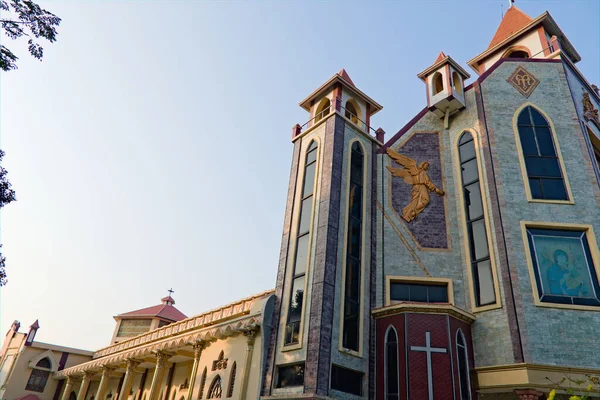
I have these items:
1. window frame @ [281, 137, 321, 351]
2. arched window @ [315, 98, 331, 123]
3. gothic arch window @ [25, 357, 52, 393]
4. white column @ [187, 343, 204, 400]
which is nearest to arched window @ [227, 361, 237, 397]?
white column @ [187, 343, 204, 400]

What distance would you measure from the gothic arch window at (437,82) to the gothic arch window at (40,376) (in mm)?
38539

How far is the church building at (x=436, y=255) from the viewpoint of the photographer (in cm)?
1670

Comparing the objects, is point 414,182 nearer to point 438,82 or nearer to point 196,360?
point 438,82

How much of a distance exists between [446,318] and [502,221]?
494 cm

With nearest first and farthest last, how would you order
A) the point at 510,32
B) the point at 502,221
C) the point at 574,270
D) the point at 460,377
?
the point at 460,377 → the point at 574,270 → the point at 502,221 → the point at 510,32

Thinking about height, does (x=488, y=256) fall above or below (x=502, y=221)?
below

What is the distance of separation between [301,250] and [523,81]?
46.9 ft

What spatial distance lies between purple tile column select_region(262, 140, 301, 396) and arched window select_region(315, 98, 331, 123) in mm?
1739

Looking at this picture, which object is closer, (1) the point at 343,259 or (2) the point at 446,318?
(2) the point at 446,318

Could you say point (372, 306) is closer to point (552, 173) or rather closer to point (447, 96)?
point (552, 173)

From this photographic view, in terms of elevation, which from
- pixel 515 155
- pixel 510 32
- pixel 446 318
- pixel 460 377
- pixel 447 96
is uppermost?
pixel 510 32

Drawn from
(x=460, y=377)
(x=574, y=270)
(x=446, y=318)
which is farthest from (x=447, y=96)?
(x=460, y=377)

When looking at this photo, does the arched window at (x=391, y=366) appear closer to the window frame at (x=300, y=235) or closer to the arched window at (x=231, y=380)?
the window frame at (x=300, y=235)

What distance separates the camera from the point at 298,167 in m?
23.9
